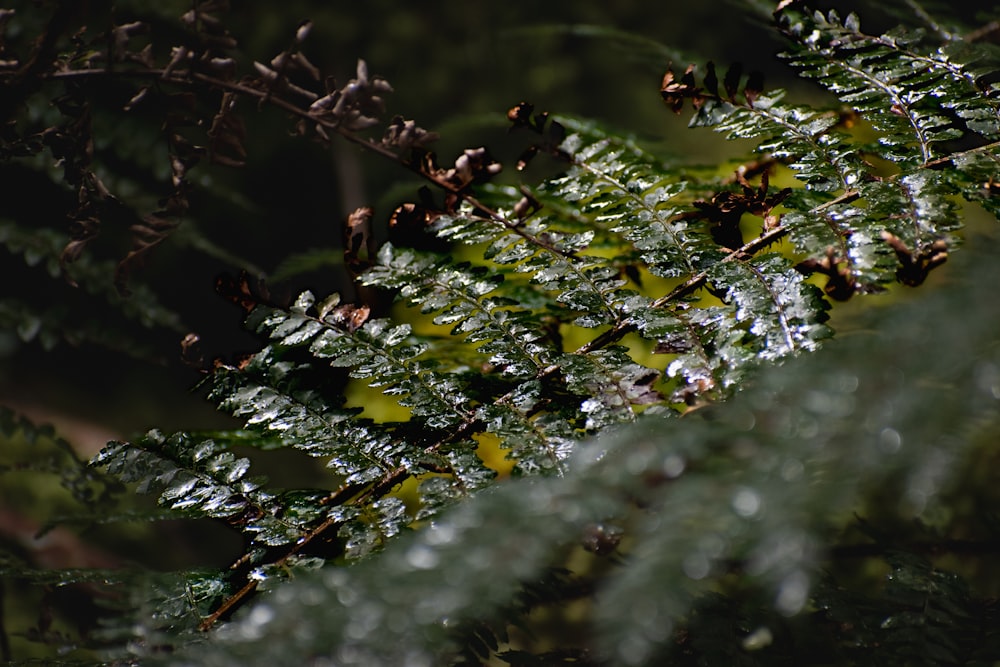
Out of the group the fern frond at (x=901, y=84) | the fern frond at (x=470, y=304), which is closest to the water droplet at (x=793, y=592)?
the fern frond at (x=470, y=304)

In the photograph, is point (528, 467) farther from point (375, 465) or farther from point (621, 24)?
point (621, 24)

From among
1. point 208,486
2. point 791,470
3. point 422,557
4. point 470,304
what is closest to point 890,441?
point 791,470

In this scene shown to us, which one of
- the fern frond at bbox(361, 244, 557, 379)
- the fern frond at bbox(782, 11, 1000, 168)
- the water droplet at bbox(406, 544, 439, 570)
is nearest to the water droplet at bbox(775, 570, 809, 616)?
the water droplet at bbox(406, 544, 439, 570)

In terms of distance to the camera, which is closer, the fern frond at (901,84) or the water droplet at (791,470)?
the water droplet at (791,470)

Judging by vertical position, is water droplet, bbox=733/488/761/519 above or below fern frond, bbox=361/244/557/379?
above

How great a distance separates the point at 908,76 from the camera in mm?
632

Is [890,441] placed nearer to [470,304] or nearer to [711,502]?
[711,502]

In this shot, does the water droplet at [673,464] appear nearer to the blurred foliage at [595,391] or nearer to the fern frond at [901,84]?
the blurred foliage at [595,391]

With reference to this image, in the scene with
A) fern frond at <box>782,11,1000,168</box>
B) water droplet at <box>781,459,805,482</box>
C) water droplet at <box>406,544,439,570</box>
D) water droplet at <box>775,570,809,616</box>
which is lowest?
water droplet at <box>406,544,439,570</box>

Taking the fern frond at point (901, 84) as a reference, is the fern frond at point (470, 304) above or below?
below

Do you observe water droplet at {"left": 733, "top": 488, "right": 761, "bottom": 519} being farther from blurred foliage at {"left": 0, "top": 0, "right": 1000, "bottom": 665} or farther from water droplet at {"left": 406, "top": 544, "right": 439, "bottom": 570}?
water droplet at {"left": 406, "top": 544, "right": 439, "bottom": 570}

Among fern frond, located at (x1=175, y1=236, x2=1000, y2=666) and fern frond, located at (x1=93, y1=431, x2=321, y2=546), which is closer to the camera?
fern frond, located at (x1=175, y1=236, x2=1000, y2=666)

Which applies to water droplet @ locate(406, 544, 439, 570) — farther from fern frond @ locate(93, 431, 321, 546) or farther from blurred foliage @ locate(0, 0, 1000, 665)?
fern frond @ locate(93, 431, 321, 546)

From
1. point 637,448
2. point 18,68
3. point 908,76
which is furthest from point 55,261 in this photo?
point 908,76
